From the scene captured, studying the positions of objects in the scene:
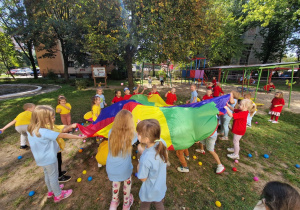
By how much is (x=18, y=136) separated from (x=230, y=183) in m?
6.63

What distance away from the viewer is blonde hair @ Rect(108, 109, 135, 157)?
1.84m

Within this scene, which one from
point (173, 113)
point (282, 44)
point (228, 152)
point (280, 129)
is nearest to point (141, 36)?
point (173, 113)

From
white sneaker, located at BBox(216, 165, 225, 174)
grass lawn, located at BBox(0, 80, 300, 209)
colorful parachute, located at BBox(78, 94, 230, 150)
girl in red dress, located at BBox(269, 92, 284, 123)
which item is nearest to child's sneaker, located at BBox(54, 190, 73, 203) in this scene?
grass lawn, located at BBox(0, 80, 300, 209)

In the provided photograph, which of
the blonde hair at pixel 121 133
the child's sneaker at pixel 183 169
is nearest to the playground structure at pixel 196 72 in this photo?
the child's sneaker at pixel 183 169

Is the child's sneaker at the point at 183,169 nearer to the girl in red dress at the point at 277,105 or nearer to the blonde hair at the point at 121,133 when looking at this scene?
the blonde hair at the point at 121,133

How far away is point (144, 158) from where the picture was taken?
63.9 inches

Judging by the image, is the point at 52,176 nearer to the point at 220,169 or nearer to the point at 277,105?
the point at 220,169

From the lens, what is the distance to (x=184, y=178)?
3.01 m

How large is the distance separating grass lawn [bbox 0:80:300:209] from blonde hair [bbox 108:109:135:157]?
4.33 feet

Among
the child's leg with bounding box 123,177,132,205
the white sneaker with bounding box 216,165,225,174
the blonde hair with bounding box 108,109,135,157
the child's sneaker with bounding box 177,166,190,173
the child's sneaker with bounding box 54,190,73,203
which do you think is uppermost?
the blonde hair with bounding box 108,109,135,157

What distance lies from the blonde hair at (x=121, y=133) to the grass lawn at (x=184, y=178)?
4.33 ft

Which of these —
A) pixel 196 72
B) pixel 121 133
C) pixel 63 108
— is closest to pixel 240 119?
pixel 121 133

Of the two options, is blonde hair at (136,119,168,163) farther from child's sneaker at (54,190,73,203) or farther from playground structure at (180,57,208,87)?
playground structure at (180,57,208,87)

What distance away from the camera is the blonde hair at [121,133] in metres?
1.84
